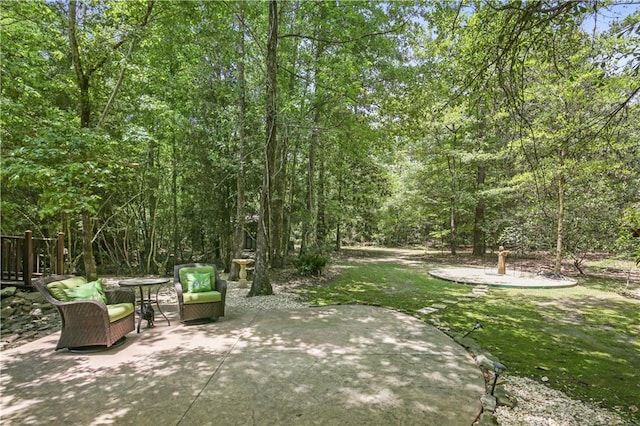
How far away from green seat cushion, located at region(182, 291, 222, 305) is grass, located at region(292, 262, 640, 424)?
2.20 meters

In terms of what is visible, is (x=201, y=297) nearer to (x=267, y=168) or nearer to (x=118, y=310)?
(x=118, y=310)

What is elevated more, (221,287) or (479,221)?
(479,221)

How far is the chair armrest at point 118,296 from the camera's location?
4.13 metres

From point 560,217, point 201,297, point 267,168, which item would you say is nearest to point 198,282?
point 201,297

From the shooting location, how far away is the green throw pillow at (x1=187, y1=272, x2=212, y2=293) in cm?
479

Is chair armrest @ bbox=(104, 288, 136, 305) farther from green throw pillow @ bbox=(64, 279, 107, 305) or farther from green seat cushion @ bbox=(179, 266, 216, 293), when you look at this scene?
green seat cushion @ bbox=(179, 266, 216, 293)

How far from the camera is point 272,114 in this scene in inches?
261

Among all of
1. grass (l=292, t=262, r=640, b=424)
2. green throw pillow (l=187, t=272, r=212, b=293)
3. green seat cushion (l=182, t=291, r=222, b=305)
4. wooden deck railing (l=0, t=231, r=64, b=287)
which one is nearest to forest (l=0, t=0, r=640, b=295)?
wooden deck railing (l=0, t=231, r=64, b=287)

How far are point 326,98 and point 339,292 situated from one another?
472 centimetres

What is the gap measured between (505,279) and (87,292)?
8918 millimetres

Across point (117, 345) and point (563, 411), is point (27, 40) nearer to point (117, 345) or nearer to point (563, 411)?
point (117, 345)

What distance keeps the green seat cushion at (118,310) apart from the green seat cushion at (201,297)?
0.66 metres

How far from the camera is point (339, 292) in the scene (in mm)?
7176

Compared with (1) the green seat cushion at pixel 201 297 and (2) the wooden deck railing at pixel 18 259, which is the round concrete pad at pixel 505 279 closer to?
(1) the green seat cushion at pixel 201 297
